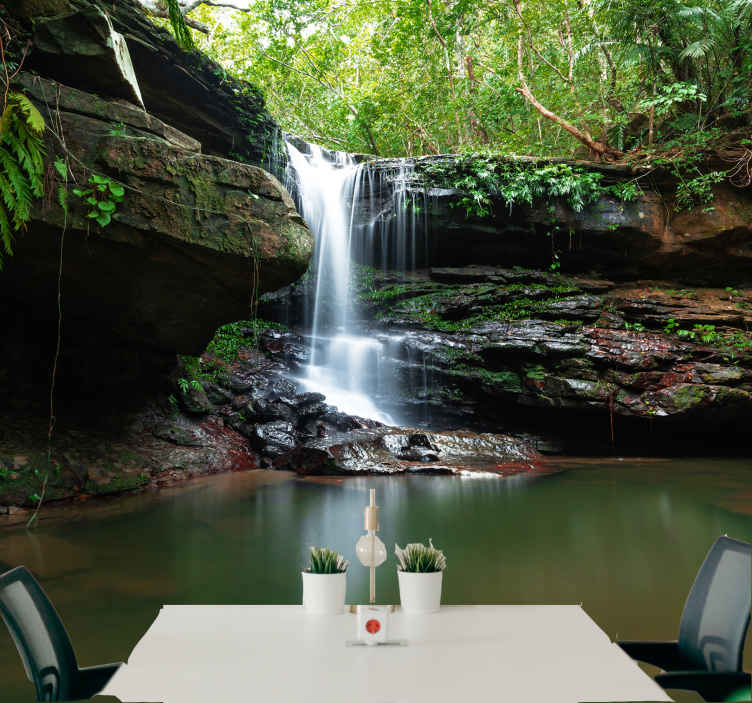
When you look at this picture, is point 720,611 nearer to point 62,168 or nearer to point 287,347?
point 62,168

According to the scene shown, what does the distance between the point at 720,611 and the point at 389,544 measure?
327 centimetres

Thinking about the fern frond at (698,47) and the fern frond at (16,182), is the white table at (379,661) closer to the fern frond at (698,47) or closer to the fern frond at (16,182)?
the fern frond at (16,182)

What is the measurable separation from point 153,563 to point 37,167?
3.21 m

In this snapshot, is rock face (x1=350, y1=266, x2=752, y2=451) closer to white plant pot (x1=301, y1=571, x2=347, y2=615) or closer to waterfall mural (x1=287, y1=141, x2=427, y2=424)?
waterfall mural (x1=287, y1=141, x2=427, y2=424)

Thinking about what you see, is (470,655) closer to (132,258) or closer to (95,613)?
(95,613)

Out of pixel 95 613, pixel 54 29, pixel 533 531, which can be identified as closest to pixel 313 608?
pixel 95 613

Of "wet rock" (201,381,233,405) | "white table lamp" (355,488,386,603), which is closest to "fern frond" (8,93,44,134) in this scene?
"white table lamp" (355,488,386,603)

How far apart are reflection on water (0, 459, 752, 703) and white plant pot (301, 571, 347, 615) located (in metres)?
1.51

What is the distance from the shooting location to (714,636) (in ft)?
5.21

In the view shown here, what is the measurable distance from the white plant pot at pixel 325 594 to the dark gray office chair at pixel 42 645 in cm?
59

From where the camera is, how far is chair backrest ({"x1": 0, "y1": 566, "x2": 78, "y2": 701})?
55.9 inches

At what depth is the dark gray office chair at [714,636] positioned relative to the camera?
56.7 inches

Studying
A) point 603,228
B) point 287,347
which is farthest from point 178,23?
point 603,228

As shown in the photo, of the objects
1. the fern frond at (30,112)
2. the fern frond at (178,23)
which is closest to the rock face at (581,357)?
the fern frond at (178,23)
